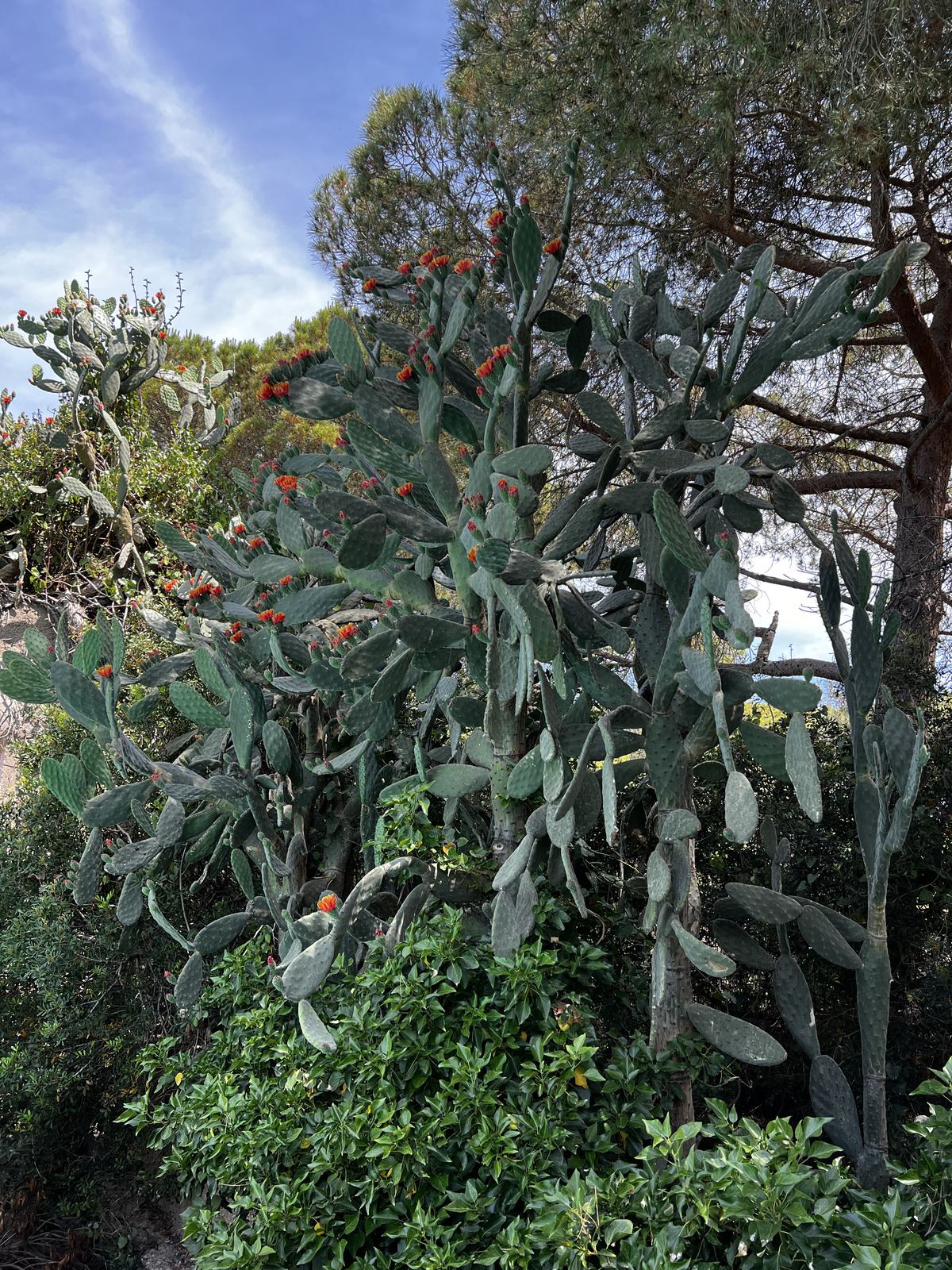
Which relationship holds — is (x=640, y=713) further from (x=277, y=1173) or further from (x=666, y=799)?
(x=277, y=1173)

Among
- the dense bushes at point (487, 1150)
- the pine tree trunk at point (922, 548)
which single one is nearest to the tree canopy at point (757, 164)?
the pine tree trunk at point (922, 548)

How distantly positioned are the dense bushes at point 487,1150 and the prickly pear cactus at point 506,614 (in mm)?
151

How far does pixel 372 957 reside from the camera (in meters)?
2.19

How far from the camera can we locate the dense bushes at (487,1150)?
1439mm

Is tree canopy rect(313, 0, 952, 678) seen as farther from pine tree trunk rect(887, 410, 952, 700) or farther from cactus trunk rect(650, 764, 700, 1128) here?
cactus trunk rect(650, 764, 700, 1128)

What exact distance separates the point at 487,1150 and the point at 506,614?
1159 mm

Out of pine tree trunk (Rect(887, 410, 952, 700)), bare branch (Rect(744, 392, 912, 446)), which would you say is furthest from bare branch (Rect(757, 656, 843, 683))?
bare branch (Rect(744, 392, 912, 446))

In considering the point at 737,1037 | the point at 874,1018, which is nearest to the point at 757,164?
the point at 874,1018

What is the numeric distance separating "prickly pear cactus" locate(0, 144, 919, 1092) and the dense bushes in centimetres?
15

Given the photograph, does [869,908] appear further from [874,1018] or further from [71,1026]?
[71,1026]

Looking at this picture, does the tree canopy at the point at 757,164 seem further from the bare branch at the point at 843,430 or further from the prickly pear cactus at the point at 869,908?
the prickly pear cactus at the point at 869,908

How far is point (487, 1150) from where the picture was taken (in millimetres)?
1687

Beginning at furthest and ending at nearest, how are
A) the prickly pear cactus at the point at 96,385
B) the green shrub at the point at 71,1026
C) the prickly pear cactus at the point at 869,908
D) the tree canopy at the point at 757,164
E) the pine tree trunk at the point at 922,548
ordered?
the prickly pear cactus at the point at 96,385, the pine tree trunk at the point at 922,548, the tree canopy at the point at 757,164, the green shrub at the point at 71,1026, the prickly pear cactus at the point at 869,908

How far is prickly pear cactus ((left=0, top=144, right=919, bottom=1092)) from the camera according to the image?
194cm
